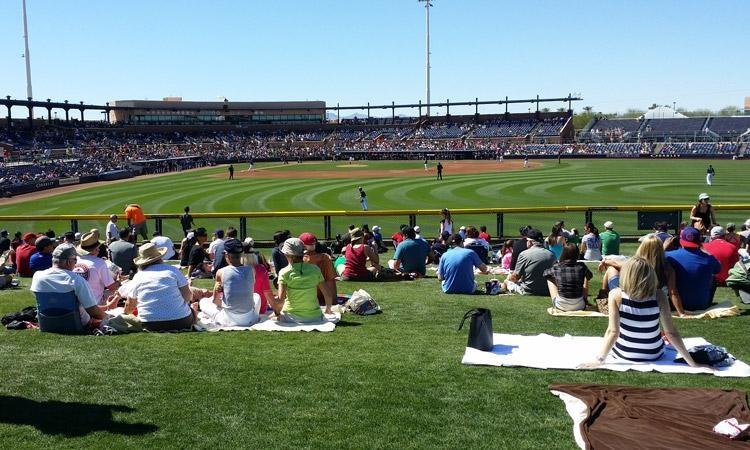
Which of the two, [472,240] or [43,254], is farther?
[472,240]

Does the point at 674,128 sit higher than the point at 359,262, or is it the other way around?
the point at 674,128

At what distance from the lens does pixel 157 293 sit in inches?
339

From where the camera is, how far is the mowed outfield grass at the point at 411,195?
82.8 ft

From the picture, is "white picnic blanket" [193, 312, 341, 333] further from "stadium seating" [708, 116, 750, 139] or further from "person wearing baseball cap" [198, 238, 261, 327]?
"stadium seating" [708, 116, 750, 139]

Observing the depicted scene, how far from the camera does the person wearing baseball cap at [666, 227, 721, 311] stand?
9.47 metres

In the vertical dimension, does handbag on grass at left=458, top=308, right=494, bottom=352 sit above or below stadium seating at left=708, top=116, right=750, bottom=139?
below

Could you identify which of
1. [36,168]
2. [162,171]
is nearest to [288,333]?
[36,168]

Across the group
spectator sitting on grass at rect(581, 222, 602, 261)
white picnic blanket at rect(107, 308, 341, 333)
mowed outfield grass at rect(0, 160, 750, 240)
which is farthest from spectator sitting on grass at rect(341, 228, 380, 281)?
mowed outfield grass at rect(0, 160, 750, 240)

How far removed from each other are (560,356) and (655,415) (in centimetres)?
185

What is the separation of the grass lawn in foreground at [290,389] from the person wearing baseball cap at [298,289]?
1.73ft

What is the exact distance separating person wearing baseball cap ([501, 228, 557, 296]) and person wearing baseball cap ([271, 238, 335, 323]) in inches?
169

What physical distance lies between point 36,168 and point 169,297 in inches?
2260

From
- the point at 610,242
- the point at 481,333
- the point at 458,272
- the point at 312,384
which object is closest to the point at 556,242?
the point at 610,242

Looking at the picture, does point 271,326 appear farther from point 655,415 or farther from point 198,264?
point 198,264
